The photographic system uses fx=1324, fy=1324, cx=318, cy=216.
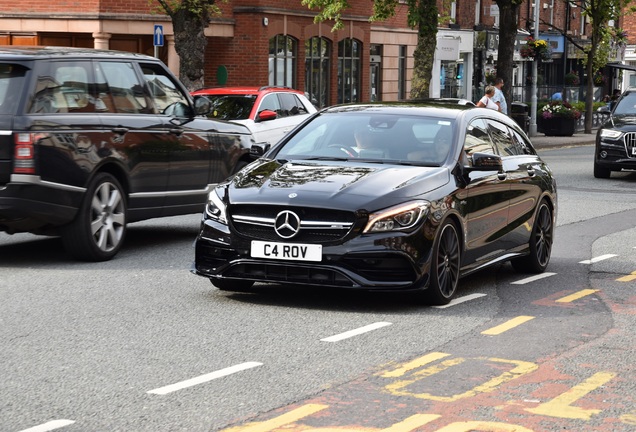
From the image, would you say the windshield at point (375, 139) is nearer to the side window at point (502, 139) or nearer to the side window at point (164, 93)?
the side window at point (502, 139)

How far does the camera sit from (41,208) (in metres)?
11.0

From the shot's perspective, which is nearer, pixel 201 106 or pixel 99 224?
pixel 99 224

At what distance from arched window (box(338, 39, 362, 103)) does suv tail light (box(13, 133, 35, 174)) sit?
110ft

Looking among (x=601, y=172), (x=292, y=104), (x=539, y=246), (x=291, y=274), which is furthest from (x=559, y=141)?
(x=291, y=274)

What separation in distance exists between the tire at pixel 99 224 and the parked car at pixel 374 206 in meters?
1.76

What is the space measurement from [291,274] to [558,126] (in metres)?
38.5

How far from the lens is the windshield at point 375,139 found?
996 centimetres

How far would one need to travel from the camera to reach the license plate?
8.86 m

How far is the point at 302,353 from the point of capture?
759 cm

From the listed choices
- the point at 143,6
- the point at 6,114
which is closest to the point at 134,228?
the point at 6,114

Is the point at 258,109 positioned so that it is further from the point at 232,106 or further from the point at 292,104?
the point at 292,104

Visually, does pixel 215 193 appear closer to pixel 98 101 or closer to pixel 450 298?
pixel 450 298

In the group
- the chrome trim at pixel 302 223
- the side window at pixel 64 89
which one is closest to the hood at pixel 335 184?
the chrome trim at pixel 302 223

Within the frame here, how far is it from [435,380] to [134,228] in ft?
27.0
